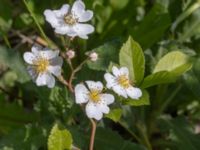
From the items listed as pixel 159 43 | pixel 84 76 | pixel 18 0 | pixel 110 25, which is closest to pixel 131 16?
pixel 110 25

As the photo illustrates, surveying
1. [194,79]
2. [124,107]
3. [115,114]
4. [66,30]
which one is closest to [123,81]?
[115,114]

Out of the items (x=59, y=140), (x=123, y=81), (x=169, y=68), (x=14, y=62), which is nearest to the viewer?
(x=59, y=140)

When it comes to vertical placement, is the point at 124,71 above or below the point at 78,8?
below

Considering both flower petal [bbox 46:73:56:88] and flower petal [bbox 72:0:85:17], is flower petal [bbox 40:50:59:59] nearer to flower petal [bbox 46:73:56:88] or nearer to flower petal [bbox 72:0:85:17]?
flower petal [bbox 46:73:56:88]

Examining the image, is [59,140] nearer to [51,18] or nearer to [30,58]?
[30,58]

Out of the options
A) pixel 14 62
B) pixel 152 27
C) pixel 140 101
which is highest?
pixel 152 27
